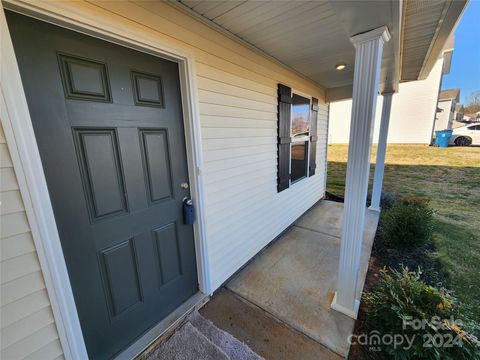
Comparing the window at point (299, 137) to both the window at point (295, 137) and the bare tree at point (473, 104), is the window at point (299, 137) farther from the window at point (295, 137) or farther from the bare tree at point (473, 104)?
the bare tree at point (473, 104)

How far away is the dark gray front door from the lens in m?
0.99

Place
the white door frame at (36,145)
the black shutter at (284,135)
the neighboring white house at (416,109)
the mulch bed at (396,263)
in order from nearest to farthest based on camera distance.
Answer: the white door frame at (36,145) < the mulch bed at (396,263) < the black shutter at (284,135) < the neighboring white house at (416,109)

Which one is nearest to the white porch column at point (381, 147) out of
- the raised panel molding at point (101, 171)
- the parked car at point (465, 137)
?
the raised panel molding at point (101, 171)

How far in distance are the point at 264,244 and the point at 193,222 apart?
129 cm

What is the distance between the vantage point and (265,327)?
1635mm

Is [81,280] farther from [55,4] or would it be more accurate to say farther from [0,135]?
[55,4]

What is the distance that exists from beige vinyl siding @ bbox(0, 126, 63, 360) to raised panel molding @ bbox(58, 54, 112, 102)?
393 mm

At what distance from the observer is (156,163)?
145 centimetres

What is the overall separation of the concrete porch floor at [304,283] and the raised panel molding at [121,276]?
96 centimetres

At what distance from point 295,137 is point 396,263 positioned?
2058 mm

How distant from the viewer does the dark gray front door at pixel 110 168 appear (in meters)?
0.99

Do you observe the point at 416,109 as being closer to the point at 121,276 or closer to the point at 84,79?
the point at 84,79

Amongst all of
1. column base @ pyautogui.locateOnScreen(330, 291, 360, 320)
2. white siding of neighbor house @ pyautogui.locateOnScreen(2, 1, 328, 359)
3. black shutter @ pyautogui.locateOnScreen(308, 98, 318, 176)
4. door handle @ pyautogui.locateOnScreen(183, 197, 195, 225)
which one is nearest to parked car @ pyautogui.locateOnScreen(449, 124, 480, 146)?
black shutter @ pyautogui.locateOnScreen(308, 98, 318, 176)

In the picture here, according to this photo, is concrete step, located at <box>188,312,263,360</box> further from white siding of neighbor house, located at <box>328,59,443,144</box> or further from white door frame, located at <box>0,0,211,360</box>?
white siding of neighbor house, located at <box>328,59,443,144</box>
